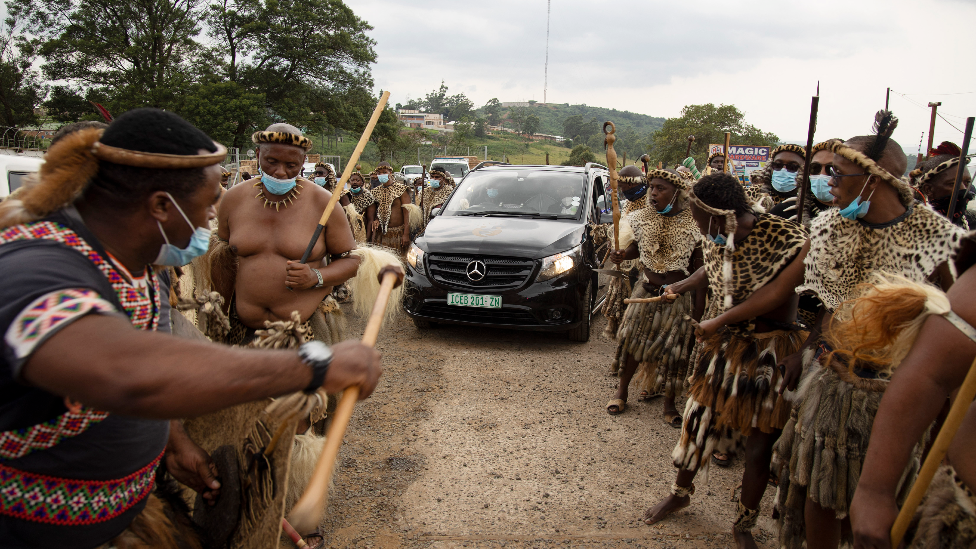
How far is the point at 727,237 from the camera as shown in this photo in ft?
10.1

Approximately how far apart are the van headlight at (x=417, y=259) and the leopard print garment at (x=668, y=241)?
2.60 m

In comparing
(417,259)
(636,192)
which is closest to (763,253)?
(636,192)

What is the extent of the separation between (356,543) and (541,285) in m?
3.57

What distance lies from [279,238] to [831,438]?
9.70 feet

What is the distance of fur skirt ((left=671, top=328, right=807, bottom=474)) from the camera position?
2.98 meters

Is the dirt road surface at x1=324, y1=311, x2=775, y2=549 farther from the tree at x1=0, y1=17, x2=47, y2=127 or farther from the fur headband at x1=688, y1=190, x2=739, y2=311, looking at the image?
the tree at x1=0, y1=17, x2=47, y2=127

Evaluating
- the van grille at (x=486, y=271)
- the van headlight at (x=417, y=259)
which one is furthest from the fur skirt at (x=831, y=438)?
the van headlight at (x=417, y=259)

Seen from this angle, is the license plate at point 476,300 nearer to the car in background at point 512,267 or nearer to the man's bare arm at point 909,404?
the car in background at point 512,267

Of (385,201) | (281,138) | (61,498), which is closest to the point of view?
(61,498)

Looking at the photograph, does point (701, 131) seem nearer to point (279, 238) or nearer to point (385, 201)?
point (385, 201)

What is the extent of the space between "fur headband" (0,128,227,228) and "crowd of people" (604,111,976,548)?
196 cm

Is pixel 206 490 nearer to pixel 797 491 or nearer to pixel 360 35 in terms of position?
pixel 797 491

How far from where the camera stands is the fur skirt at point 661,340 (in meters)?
4.67

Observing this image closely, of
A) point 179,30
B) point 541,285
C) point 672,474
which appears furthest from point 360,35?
point 672,474
